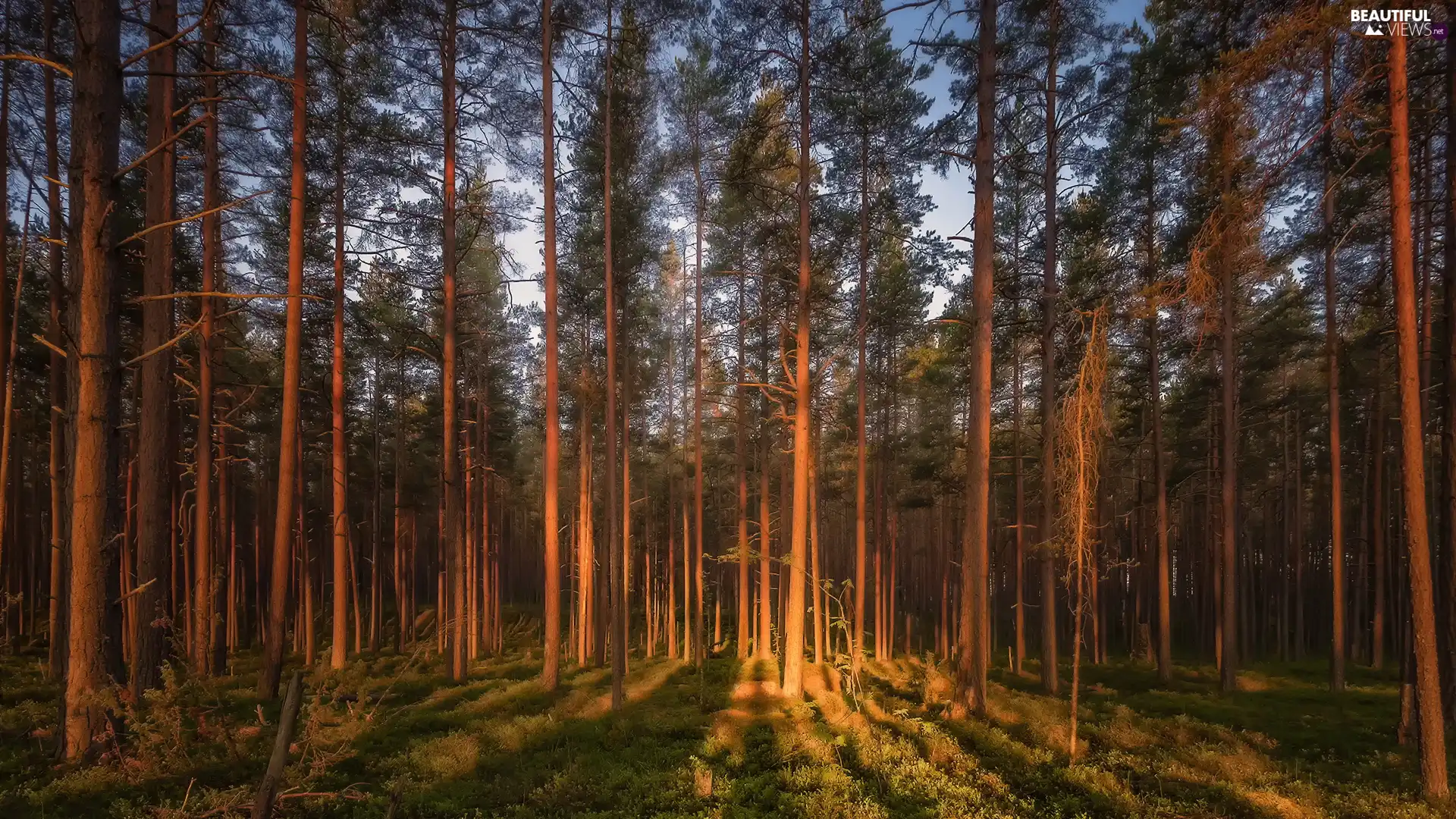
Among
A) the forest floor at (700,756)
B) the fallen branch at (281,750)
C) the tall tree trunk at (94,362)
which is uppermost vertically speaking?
the tall tree trunk at (94,362)

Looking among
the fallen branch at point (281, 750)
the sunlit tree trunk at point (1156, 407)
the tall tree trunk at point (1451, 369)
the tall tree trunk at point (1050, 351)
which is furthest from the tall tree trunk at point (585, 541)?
the tall tree trunk at point (1451, 369)

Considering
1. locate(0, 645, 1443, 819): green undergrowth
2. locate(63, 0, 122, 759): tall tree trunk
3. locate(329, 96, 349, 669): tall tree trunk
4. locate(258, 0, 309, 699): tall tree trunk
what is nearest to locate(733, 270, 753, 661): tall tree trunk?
locate(0, 645, 1443, 819): green undergrowth

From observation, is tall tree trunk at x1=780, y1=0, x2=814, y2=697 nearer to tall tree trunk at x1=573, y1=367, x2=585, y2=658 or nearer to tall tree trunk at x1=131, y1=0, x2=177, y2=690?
tall tree trunk at x1=573, y1=367, x2=585, y2=658

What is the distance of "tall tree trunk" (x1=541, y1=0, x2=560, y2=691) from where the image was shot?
12.1m

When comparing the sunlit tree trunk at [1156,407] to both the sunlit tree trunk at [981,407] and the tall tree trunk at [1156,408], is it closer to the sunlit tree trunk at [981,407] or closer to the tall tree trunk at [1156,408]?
the tall tree trunk at [1156,408]

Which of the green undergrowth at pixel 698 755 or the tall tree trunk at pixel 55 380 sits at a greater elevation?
the tall tree trunk at pixel 55 380

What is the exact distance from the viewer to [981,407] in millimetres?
11164

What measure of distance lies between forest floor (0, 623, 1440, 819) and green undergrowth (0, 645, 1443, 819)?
4 cm

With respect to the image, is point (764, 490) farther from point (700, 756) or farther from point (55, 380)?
point (55, 380)

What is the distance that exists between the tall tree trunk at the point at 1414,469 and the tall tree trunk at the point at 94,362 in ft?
46.8

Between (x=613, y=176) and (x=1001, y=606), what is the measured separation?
131 ft

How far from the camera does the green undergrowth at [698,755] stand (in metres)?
5.96

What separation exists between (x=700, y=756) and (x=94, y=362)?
8.95 m

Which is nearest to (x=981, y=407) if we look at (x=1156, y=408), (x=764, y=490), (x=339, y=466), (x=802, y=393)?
(x=802, y=393)
